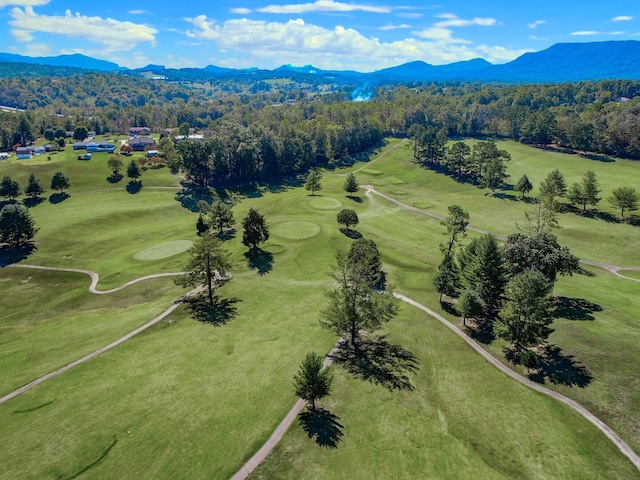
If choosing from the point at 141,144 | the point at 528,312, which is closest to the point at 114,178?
the point at 141,144

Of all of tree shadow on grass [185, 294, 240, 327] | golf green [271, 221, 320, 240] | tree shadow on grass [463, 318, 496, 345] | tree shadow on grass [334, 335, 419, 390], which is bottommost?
tree shadow on grass [185, 294, 240, 327]

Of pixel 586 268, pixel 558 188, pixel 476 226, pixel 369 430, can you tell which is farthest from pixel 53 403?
pixel 558 188

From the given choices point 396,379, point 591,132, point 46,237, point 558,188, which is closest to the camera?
point 396,379

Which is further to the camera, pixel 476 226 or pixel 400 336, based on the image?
pixel 476 226

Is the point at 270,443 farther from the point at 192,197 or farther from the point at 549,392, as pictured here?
the point at 192,197

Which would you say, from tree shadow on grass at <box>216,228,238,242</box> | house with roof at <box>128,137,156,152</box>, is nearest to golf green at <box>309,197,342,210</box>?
tree shadow on grass at <box>216,228,238,242</box>

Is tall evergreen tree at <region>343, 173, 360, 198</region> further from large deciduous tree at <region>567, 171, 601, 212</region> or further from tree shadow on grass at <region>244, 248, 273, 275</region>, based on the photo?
large deciduous tree at <region>567, 171, 601, 212</region>

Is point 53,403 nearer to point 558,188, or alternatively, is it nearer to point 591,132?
point 558,188
